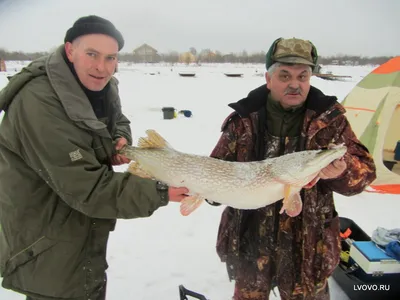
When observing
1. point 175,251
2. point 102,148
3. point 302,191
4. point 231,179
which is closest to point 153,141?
point 102,148

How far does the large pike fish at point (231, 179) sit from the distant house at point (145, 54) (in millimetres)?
86359

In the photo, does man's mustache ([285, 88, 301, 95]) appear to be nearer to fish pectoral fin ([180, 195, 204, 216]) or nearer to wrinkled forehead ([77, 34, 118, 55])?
fish pectoral fin ([180, 195, 204, 216])

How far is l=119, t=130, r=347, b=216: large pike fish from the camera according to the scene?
190 centimetres

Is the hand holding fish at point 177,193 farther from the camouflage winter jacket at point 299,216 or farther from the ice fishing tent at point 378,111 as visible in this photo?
the ice fishing tent at point 378,111

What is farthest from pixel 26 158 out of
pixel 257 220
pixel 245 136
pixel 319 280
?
pixel 319 280

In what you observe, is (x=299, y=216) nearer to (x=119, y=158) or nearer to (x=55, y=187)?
(x=119, y=158)

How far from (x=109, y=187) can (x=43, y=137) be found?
44cm

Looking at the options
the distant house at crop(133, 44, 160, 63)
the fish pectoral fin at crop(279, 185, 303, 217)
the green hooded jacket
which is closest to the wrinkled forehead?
the green hooded jacket

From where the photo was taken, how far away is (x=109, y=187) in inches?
64.6

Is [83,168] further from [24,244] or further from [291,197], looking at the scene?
[291,197]

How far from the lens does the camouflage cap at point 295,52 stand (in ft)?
6.45

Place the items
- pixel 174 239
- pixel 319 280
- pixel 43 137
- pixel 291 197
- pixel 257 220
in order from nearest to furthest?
pixel 43 137, pixel 291 197, pixel 319 280, pixel 257 220, pixel 174 239

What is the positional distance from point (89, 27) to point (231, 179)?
52.4 inches

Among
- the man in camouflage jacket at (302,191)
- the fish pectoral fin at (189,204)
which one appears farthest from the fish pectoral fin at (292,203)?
the fish pectoral fin at (189,204)
